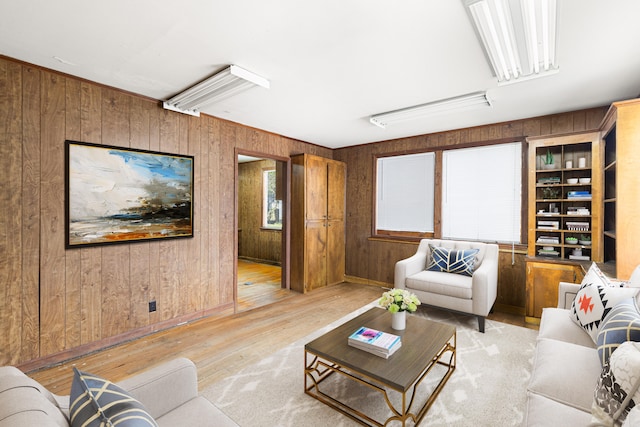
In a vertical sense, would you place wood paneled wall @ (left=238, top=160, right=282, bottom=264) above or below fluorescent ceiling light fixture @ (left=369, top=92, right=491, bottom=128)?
below

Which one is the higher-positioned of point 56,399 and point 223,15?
point 223,15

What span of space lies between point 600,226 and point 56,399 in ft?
14.8

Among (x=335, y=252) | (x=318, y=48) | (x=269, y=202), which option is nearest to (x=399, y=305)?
(x=318, y=48)

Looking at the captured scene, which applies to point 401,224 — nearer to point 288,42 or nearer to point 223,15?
point 288,42

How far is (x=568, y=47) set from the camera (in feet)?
7.04

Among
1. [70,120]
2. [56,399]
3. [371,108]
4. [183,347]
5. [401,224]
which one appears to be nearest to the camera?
[56,399]

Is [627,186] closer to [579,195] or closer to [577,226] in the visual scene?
[579,195]

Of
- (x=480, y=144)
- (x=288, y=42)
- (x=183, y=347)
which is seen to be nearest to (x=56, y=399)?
(x=183, y=347)

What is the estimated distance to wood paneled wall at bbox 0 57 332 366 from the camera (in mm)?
2410

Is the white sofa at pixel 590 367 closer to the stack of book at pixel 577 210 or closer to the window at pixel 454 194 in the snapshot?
the stack of book at pixel 577 210

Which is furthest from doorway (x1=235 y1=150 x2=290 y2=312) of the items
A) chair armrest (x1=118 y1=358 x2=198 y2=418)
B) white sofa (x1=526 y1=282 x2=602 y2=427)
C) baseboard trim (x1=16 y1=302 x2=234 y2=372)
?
white sofa (x1=526 y1=282 x2=602 y2=427)

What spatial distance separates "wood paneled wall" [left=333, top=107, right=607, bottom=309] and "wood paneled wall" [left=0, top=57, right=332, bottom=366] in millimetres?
2629

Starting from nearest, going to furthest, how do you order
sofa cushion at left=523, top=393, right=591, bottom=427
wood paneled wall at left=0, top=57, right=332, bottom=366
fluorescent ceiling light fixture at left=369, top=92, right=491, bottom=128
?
1. sofa cushion at left=523, top=393, right=591, bottom=427
2. wood paneled wall at left=0, top=57, right=332, bottom=366
3. fluorescent ceiling light fixture at left=369, top=92, right=491, bottom=128

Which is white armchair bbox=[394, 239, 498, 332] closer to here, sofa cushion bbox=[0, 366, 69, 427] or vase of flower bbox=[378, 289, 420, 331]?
vase of flower bbox=[378, 289, 420, 331]
